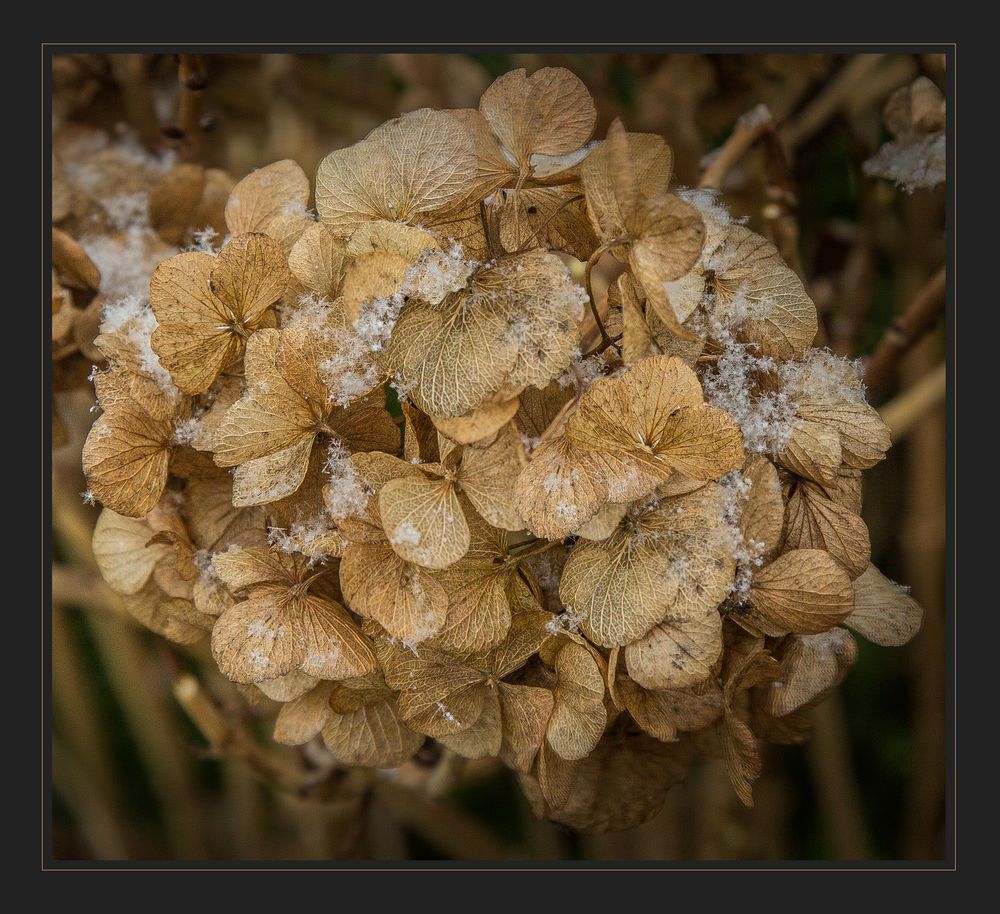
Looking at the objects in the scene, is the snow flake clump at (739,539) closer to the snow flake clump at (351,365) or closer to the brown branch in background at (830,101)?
the snow flake clump at (351,365)

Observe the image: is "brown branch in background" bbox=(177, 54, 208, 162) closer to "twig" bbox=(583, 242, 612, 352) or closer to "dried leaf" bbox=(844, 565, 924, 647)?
"twig" bbox=(583, 242, 612, 352)

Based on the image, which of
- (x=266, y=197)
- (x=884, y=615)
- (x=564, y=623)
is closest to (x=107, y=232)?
(x=266, y=197)

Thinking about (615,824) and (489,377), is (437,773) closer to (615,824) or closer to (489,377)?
(615,824)

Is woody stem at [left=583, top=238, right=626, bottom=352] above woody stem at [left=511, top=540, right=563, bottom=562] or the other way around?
above

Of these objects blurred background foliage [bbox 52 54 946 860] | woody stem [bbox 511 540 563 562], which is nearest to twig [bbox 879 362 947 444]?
blurred background foliage [bbox 52 54 946 860]

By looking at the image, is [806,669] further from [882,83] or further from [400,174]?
[882,83]
